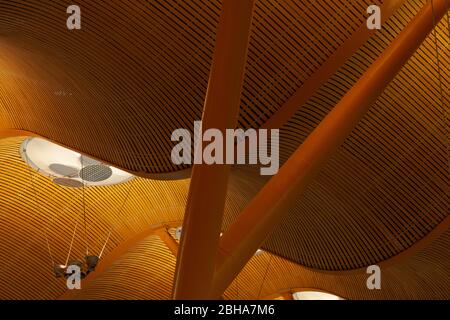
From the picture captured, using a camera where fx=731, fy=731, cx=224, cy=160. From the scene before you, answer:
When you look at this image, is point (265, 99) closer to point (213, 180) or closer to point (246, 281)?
point (213, 180)

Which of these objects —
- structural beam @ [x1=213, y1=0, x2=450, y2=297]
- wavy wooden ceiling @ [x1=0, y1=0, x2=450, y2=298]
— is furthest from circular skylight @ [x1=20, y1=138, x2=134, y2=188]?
structural beam @ [x1=213, y1=0, x2=450, y2=297]

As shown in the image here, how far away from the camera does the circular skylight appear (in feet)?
56.2

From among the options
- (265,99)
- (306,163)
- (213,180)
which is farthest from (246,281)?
(213,180)

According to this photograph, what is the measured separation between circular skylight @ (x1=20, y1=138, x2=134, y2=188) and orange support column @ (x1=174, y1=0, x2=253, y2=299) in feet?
35.2

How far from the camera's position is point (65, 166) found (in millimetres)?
17531

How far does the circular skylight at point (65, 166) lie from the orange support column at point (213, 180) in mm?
10742

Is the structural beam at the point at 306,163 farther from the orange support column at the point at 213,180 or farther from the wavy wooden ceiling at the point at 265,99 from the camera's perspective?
the wavy wooden ceiling at the point at 265,99

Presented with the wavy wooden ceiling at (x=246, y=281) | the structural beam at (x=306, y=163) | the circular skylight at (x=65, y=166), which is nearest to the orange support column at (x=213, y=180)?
the structural beam at (x=306, y=163)

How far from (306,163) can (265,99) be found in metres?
3.85

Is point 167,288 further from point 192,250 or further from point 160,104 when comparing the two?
point 192,250

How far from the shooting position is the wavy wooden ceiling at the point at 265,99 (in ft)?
36.5


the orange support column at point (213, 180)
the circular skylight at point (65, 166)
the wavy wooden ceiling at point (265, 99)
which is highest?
the circular skylight at point (65, 166)

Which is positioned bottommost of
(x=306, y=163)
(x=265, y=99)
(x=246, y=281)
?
(x=306, y=163)
